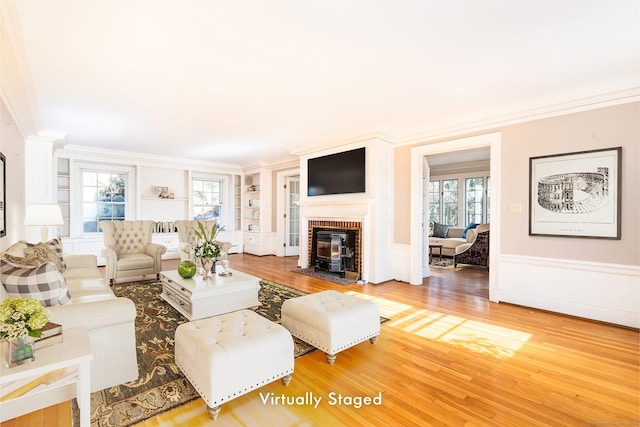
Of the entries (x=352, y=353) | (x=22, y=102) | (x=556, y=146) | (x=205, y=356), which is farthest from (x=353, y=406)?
(x=22, y=102)

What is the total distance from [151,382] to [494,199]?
423 cm

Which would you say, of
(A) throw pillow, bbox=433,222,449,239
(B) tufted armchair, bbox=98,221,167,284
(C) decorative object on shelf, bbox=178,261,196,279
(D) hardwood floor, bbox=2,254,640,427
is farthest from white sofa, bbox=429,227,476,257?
(B) tufted armchair, bbox=98,221,167,284

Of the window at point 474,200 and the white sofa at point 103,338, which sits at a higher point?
the window at point 474,200

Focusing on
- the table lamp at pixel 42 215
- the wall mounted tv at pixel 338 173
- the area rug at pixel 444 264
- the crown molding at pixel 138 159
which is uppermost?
the crown molding at pixel 138 159

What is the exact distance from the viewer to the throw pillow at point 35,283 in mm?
1765

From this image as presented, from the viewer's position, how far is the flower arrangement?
4.19ft

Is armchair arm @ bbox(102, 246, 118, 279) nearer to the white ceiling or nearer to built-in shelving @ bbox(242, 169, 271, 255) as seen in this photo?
the white ceiling

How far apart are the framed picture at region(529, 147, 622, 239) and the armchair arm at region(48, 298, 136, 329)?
431 cm

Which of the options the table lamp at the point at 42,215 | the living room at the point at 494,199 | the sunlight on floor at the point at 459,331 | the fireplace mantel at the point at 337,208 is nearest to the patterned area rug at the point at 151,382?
the living room at the point at 494,199

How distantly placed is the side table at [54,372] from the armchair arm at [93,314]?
0.20 meters

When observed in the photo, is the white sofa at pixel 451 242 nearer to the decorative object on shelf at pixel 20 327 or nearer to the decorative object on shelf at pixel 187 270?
the decorative object on shelf at pixel 187 270

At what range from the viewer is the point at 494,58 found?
2.68 m

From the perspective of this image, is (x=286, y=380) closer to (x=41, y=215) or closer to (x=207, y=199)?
(x=41, y=215)

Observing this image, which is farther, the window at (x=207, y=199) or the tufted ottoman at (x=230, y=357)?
the window at (x=207, y=199)
